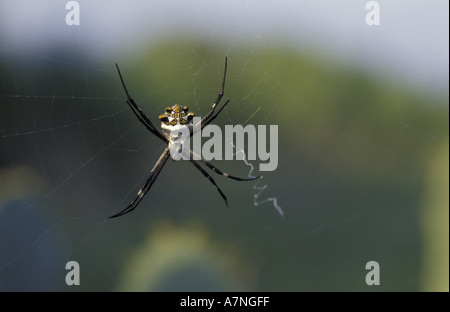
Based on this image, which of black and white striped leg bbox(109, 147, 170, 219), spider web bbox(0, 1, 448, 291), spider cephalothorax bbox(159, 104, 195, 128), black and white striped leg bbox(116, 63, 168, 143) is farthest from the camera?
spider web bbox(0, 1, 448, 291)

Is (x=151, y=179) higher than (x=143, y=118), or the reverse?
(x=143, y=118)

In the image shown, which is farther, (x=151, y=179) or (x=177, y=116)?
(x=151, y=179)

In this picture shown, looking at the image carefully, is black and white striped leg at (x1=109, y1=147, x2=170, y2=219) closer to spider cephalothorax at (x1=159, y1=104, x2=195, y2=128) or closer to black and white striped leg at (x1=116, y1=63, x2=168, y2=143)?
black and white striped leg at (x1=116, y1=63, x2=168, y2=143)

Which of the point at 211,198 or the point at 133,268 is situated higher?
the point at 211,198

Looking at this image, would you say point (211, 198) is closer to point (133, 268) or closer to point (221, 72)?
point (133, 268)

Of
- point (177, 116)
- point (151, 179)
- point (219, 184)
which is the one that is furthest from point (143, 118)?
point (219, 184)

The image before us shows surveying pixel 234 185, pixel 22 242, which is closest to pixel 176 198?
pixel 234 185

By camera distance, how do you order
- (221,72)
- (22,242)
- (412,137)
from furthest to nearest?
(412,137) → (22,242) → (221,72)

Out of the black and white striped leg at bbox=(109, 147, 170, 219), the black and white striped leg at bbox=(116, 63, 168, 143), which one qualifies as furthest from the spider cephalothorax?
the black and white striped leg at bbox=(109, 147, 170, 219)

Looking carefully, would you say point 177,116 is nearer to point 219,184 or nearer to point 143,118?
point 143,118
